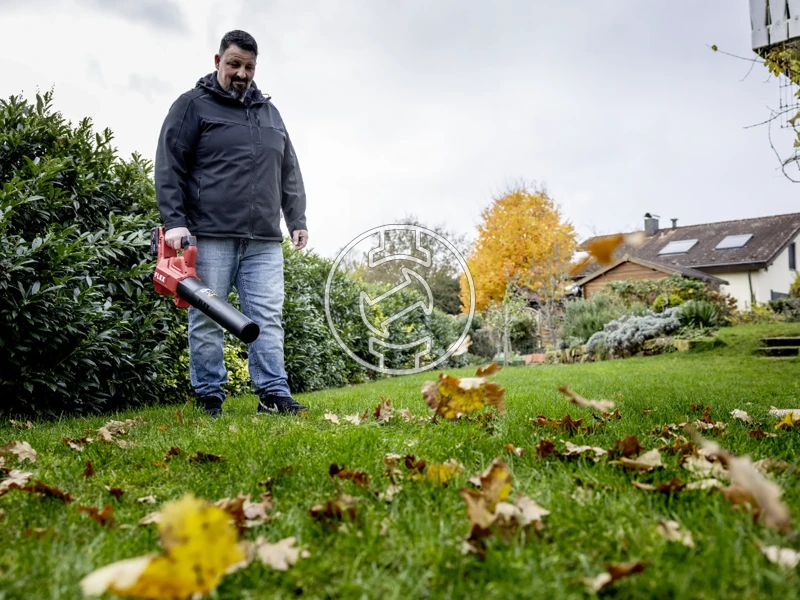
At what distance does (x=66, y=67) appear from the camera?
633 cm

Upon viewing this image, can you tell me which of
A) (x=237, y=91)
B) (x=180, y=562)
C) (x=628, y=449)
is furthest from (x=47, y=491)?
(x=237, y=91)

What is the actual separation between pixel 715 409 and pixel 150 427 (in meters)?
2.90

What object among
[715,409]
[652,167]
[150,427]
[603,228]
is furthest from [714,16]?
[603,228]

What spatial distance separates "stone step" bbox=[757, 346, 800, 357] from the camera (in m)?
8.46

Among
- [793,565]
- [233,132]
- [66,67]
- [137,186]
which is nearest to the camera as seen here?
[793,565]

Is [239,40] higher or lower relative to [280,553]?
higher

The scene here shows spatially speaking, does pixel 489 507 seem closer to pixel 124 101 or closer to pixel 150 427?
pixel 150 427

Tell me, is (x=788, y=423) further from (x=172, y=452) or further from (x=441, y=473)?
(x=172, y=452)

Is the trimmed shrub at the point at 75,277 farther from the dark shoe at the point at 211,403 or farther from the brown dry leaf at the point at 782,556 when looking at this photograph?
the brown dry leaf at the point at 782,556

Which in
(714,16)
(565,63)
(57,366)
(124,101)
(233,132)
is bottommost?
(57,366)

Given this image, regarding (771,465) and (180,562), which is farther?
(771,465)

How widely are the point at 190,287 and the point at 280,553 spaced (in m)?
2.25

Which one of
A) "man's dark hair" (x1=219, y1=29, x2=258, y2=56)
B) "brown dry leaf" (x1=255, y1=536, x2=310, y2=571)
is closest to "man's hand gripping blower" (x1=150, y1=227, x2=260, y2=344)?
"man's dark hair" (x1=219, y1=29, x2=258, y2=56)

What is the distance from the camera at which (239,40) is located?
326cm
